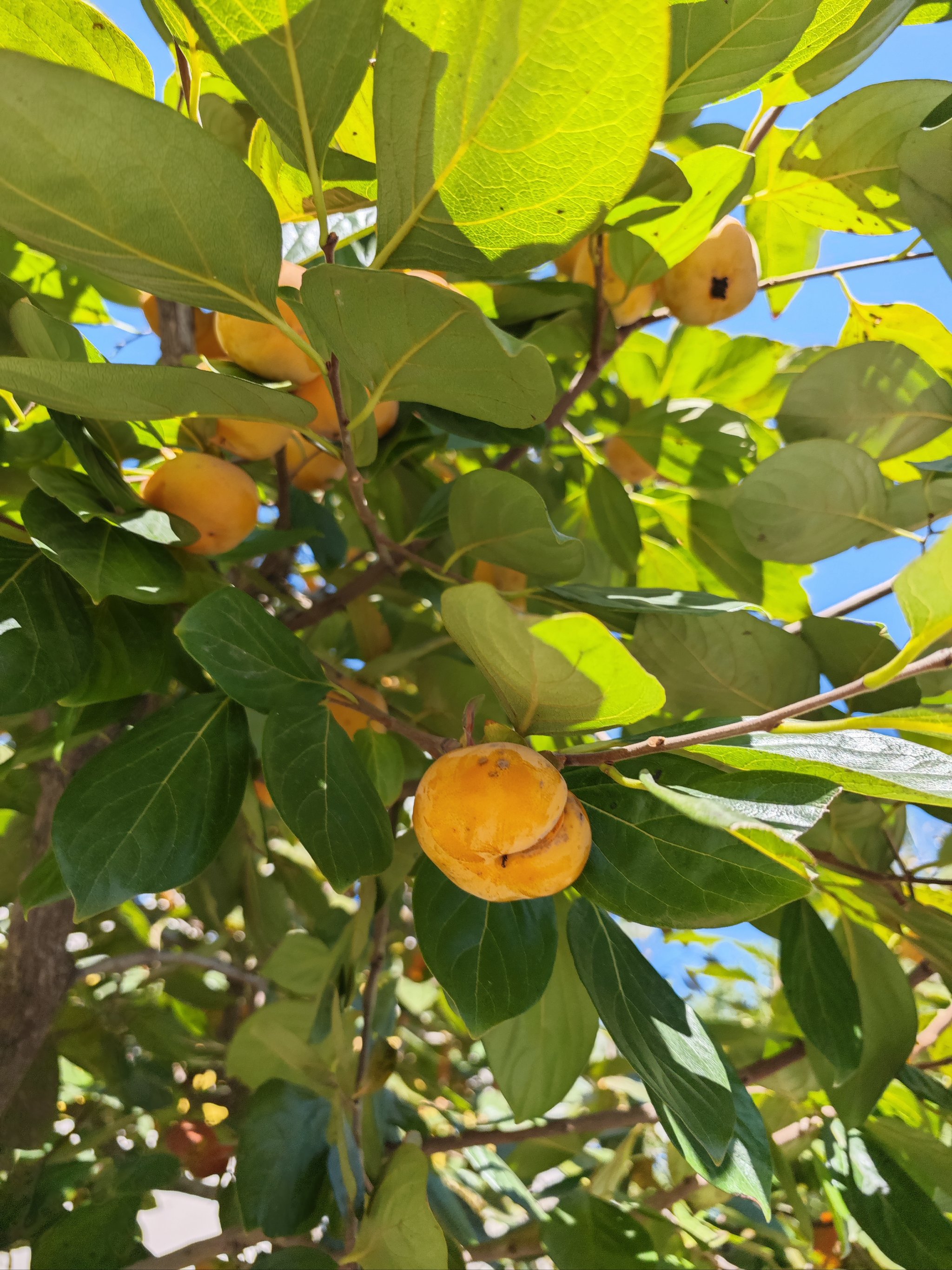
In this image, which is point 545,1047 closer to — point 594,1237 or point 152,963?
point 594,1237

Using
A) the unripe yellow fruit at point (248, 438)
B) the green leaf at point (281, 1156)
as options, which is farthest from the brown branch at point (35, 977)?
the unripe yellow fruit at point (248, 438)

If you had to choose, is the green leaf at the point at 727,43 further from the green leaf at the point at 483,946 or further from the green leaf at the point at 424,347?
the green leaf at the point at 483,946

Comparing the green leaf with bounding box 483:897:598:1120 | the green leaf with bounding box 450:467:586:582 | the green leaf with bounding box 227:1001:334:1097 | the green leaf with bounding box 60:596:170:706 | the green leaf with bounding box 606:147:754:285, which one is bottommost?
the green leaf with bounding box 227:1001:334:1097

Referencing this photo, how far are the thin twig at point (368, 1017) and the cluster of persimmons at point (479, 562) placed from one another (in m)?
0.18

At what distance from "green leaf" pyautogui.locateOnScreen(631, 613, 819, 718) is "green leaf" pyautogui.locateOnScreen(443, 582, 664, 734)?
0.21 m

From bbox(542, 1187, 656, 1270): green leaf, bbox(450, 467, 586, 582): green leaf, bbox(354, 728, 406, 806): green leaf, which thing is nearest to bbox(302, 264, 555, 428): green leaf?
bbox(450, 467, 586, 582): green leaf

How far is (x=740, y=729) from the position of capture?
412 millimetres

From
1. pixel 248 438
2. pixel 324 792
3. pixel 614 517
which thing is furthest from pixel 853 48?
pixel 324 792

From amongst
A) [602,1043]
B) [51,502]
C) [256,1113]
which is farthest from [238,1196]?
[602,1043]

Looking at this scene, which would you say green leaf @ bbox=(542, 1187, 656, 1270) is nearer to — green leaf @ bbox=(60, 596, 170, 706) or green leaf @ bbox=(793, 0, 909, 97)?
green leaf @ bbox=(60, 596, 170, 706)

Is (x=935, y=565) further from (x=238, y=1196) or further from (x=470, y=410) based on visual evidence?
(x=238, y=1196)

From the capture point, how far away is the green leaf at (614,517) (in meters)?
0.82

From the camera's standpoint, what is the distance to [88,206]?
35 centimetres

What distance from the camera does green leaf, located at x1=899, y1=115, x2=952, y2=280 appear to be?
0.61m
